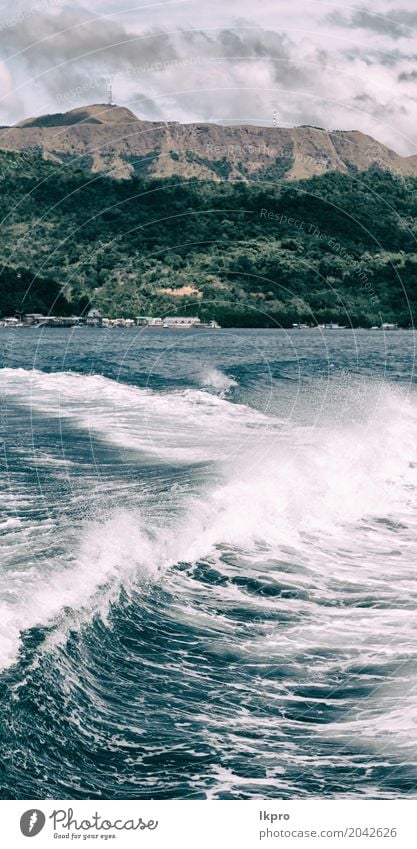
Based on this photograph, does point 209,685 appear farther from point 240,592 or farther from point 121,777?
point 240,592

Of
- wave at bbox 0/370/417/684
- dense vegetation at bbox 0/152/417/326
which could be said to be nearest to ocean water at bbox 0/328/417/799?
wave at bbox 0/370/417/684

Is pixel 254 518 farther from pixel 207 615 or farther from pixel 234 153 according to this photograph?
pixel 234 153

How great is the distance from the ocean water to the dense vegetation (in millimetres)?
40161

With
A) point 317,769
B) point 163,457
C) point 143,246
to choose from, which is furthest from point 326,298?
point 317,769

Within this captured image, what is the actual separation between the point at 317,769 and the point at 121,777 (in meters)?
2.47

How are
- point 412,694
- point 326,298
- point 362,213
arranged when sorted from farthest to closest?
point 326,298, point 362,213, point 412,694

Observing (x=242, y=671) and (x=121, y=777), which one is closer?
(x=121, y=777)

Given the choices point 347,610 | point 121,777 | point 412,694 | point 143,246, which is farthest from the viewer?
point 143,246

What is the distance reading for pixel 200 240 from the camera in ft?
339

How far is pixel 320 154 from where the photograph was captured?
274 feet

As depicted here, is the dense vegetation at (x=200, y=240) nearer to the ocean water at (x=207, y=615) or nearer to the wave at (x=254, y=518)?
the wave at (x=254, y=518)

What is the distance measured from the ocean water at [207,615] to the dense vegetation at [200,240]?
132 feet

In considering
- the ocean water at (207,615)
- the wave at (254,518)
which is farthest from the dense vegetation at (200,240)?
the ocean water at (207,615)

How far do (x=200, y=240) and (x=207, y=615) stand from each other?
88826 mm
